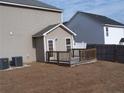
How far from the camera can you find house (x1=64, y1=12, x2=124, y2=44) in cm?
3753

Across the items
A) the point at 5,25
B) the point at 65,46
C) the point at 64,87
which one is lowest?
the point at 64,87

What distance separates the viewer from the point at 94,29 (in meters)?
38.0

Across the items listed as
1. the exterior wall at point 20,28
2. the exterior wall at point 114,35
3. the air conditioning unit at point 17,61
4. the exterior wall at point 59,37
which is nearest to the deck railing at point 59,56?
the exterior wall at point 59,37

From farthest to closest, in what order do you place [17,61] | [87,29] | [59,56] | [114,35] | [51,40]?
[114,35] → [87,29] → [51,40] → [59,56] → [17,61]

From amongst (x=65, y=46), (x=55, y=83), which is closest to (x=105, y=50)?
(x=65, y=46)

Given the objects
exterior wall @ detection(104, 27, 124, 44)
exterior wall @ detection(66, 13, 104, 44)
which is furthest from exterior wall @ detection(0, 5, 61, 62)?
exterior wall @ detection(104, 27, 124, 44)

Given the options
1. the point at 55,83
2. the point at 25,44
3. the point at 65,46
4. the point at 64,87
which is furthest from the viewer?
the point at 65,46

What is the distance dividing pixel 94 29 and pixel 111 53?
1201 cm

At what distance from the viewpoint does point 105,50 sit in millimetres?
27094

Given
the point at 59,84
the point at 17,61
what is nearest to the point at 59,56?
the point at 17,61

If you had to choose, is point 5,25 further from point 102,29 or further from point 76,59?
point 102,29

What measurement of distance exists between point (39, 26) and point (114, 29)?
59.2 feet

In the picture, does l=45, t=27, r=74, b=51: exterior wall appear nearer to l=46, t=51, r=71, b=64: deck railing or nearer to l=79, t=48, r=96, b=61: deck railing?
l=46, t=51, r=71, b=64: deck railing

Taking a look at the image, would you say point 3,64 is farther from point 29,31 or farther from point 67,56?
point 29,31
